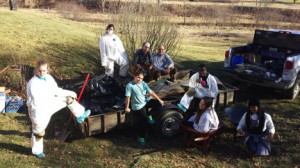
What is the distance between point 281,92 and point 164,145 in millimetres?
4682

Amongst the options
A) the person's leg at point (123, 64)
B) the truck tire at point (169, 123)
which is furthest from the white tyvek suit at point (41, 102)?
the person's leg at point (123, 64)

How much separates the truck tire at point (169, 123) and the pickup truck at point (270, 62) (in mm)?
3001

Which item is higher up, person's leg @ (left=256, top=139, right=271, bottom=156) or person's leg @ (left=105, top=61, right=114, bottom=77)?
person's leg @ (left=105, top=61, right=114, bottom=77)

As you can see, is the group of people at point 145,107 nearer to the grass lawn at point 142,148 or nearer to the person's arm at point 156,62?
the grass lawn at point 142,148

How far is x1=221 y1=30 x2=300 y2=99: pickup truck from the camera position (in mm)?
8258

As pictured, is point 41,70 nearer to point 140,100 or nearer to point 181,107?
point 140,100

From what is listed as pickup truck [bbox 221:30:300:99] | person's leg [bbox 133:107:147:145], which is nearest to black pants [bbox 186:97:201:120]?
person's leg [bbox 133:107:147:145]

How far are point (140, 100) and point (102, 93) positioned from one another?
1.45 metres

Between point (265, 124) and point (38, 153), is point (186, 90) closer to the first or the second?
point (265, 124)

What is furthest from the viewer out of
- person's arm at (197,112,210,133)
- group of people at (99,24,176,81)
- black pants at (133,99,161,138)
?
group of people at (99,24,176,81)

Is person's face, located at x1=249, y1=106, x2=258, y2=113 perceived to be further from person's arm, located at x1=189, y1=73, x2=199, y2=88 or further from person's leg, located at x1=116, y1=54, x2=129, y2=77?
person's leg, located at x1=116, y1=54, x2=129, y2=77

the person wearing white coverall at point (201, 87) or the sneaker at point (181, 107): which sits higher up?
the person wearing white coverall at point (201, 87)

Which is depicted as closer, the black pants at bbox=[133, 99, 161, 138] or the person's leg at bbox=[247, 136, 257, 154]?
the person's leg at bbox=[247, 136, 257, 154]

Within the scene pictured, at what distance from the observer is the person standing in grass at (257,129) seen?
593cm
